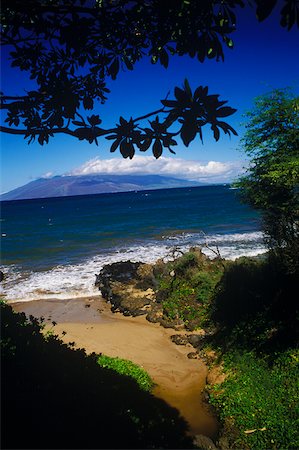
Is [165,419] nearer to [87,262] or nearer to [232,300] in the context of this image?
[232,300]

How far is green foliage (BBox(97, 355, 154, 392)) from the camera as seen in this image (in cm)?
943

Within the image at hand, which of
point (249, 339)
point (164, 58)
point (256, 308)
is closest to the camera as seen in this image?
point (164, 58)

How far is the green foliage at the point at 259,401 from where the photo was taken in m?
6.93

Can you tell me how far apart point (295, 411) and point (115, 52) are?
8505 millimetres

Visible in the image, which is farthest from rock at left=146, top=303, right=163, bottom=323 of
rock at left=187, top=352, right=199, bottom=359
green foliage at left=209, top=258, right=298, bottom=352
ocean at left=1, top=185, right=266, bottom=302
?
ocean at left=1, top=185, right=266, bottom=302

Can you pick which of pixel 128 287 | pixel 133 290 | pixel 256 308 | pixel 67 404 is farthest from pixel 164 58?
pixel 128 287

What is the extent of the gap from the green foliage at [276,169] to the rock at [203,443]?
8609mm

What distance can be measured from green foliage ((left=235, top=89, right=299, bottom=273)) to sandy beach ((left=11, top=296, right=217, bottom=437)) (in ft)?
21.3

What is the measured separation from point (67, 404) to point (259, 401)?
5150 millimetres

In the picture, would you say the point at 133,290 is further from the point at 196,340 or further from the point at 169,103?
the point at 169,103

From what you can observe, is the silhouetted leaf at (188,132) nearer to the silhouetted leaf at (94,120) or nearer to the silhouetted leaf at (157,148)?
the silhouetted leaf at (157,148)

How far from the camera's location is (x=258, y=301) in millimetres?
11680

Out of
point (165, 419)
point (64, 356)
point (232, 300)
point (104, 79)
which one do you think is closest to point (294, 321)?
point (232, 300)

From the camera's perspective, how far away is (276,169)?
14445 millimetres
